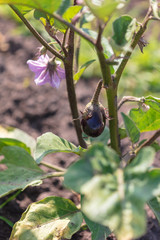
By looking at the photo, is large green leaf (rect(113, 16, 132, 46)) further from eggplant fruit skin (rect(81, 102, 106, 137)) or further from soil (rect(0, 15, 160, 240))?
soil (rect(0, 15, 160, 240))

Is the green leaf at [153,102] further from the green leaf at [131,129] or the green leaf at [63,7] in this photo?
the green leaf at [63,7]

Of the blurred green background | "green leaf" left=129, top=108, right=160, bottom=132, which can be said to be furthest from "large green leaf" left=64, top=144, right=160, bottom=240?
the blurred green background

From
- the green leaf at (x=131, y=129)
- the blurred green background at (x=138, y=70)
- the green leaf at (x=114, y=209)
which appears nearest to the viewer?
the green leaf at (x=114, y=209)

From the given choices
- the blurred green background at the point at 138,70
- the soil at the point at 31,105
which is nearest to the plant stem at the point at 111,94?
the soil at the point at 31,105

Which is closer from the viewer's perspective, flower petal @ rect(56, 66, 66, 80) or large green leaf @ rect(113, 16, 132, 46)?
large green leaf @ rect(113, 16, 132, 46)

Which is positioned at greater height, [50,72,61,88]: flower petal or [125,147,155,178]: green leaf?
[125,147,155,178]: green leaf

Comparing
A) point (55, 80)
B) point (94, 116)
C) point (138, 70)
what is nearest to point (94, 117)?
Result: point (94, 116)

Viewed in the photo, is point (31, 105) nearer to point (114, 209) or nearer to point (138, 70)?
point (138, 70)
